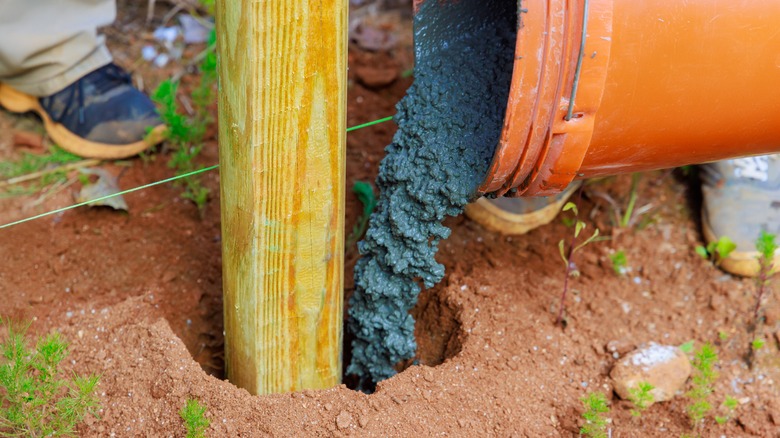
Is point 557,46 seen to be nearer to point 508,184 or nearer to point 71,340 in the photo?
point 508,184

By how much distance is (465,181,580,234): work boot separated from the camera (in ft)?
7.57

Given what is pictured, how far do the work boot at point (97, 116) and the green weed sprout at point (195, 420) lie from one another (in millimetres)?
1128

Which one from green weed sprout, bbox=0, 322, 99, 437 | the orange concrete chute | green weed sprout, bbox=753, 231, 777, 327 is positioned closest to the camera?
the orange concrete chute

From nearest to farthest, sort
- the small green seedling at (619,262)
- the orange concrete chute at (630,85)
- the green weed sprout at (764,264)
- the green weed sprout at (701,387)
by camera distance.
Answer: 1. the orange concrete chute at (630,85)
2. the green weed sprout at (701,387)
3. the green weed sprout at (764,264)
4. the small green seedling at (619,262)

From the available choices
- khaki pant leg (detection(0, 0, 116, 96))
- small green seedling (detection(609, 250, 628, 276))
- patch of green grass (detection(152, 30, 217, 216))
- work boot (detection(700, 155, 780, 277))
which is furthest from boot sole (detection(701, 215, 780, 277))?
khaki pant leg (detection(0, 0, 116, 96))

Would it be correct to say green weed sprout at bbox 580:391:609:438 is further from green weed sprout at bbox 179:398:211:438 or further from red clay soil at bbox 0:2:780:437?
green weed sprout at bbox 179:398:211:438

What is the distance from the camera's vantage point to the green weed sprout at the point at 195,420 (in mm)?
1572

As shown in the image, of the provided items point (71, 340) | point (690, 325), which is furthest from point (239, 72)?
point (690, 325)

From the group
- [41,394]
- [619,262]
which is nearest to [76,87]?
[41,394]

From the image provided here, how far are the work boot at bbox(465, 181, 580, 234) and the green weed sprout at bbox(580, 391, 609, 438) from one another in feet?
2.13

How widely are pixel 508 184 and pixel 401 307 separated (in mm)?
434

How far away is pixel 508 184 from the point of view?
158cm

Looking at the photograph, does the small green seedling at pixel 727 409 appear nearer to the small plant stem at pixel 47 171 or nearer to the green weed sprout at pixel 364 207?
the green weed sprout at pixel 364 207

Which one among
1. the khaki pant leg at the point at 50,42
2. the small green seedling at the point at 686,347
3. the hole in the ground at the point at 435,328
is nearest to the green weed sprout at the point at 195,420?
the hole in the ground at the point at 435,328
